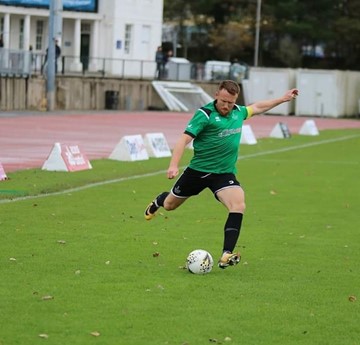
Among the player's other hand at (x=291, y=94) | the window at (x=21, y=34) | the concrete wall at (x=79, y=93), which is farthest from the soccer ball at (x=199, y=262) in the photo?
the window at (x=21, y=34)

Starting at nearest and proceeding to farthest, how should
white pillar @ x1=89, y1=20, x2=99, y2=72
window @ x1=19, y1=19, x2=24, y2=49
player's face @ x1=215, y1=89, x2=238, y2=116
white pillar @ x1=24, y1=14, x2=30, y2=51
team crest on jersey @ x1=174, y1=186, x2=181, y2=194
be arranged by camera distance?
player's face @ x1=215, y1=89, x2=238, y2=116 < team crest on jersey @ x1=174, y1=186, x2=181, y2=194 < white pillar @ x1=24, y1=14, x2=30, y2=51 < window @ x1=19, y1=19, x2=24, y2=49 < white pillar @ x1=89, y1=20, x2=99, y2=72

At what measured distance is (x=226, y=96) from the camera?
11625 mm

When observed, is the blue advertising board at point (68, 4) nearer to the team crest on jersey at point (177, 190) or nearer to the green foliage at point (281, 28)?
the green foliage at point (281, 28)

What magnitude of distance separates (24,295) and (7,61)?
4103cm

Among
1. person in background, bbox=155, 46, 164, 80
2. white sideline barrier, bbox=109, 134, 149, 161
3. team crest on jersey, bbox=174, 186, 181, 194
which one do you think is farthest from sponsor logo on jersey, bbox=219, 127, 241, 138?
person in background, bbox=155, 46, 164, 80

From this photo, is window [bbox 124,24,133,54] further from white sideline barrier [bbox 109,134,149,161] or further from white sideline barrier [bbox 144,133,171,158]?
white sideline barrier [bbox 109,134,149,161]

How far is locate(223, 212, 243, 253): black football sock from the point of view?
11711 millimetres

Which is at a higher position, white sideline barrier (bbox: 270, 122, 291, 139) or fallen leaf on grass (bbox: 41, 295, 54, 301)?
fallen leaf on grass (bbox: 41, 295, 54, 301)

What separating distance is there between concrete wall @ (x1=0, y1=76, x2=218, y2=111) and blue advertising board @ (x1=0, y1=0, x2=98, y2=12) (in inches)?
256

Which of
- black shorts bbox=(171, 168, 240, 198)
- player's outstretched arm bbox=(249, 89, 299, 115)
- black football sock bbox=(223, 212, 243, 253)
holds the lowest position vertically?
black football sock bbox=(223, 212, 243, 253)

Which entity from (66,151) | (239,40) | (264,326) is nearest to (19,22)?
(239,40)

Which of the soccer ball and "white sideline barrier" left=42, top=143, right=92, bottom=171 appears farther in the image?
"white sideline barrier" left=42, top=143, right=92, bottom=171

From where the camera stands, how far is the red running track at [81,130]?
2856 centimetres

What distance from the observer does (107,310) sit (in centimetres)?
957
